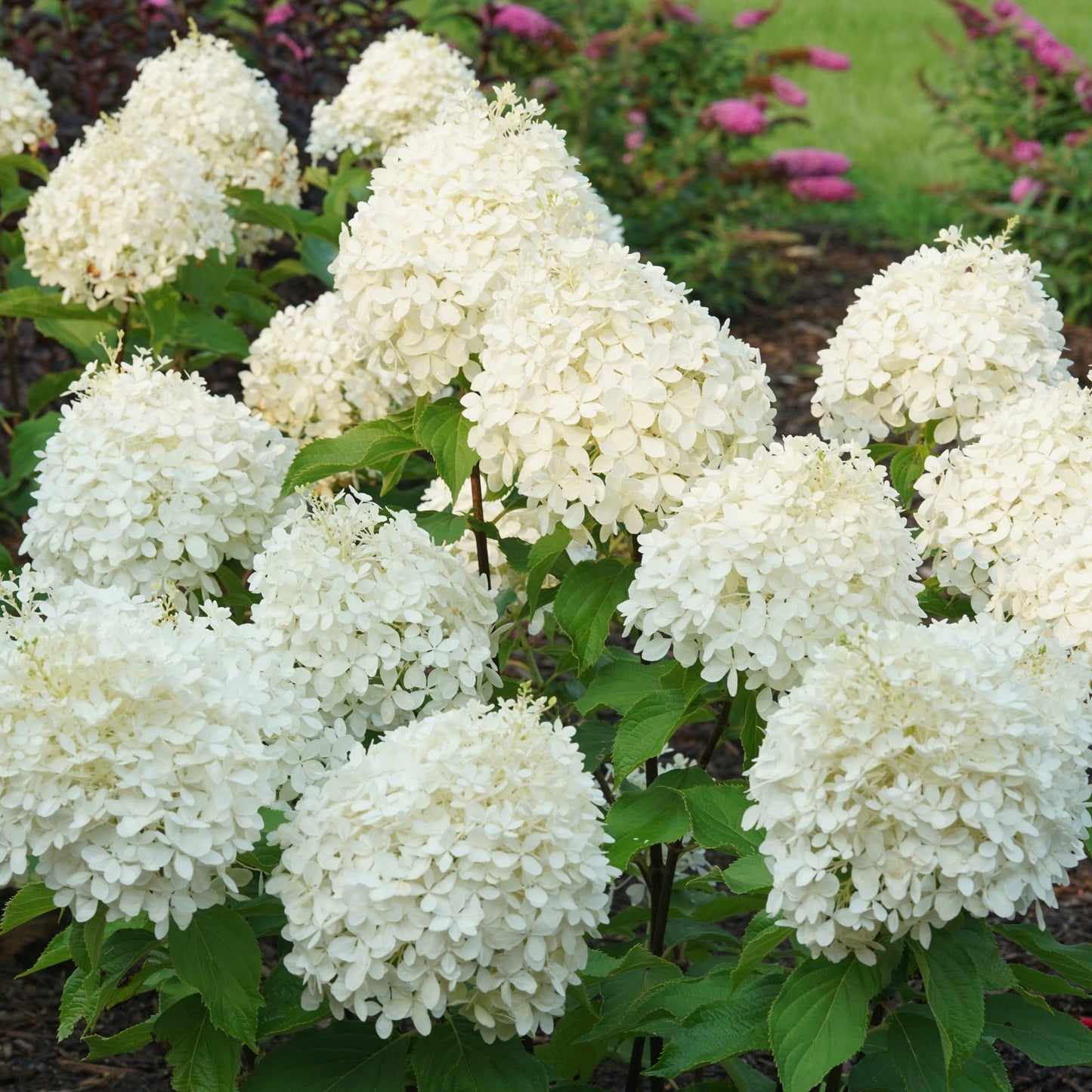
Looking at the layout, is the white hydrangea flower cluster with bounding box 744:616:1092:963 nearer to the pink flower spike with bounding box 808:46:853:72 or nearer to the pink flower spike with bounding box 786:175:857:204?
the pink flower spike with bounding box 786:175:857:204

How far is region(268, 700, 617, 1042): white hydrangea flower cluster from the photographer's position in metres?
1.67

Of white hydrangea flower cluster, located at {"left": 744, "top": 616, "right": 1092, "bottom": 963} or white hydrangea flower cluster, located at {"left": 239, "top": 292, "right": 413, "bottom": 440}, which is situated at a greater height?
white hydrangea flower cluster, located at {"left": 744, "top": 616, "right": 1092, "bottom": 963}

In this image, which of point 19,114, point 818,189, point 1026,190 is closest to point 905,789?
point 19,114

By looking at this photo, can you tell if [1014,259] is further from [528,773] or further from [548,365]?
[528,773]

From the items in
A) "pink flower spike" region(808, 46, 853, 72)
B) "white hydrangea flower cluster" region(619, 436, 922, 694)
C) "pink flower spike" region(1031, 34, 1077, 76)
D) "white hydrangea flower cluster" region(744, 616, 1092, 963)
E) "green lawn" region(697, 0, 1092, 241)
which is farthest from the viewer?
"green lawn" region(697, 0, 1092, 241)

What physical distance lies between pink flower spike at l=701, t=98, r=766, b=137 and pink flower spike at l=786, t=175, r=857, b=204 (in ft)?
2.62

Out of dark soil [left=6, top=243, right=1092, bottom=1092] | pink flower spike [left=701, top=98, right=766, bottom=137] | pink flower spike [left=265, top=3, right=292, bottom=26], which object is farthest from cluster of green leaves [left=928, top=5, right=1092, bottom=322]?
dark soil [left=6, top=243, right=1092, bottom=1092]

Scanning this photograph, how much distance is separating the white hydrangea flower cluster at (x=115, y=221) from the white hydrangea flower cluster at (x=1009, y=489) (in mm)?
1839

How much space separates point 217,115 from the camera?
12.7 feet

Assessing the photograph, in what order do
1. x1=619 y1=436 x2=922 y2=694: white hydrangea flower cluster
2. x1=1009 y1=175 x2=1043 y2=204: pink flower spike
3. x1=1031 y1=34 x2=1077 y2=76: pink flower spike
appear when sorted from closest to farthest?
x1=619 y1=436 x2=922 y2=694: white hydrangea flower cluster < x1=1009 y1=175 x2=1043 y2=204: pink flower spike < x1=1031 y1=34 x2=1077 y2=76: pink flower spike

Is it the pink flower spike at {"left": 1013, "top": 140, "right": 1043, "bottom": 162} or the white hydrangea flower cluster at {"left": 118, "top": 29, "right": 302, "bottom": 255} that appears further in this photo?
the pink flower spike at {"left": 1013, "top": 140, "right": 1043, "bottom": 162}

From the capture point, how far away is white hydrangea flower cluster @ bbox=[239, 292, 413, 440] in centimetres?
324

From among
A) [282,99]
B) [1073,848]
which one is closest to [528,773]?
[1073,848]

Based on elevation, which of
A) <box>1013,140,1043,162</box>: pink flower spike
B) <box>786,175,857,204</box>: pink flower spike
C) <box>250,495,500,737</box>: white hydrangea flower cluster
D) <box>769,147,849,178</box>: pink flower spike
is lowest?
<box>786,175,857,204</box>: pink flower spike
